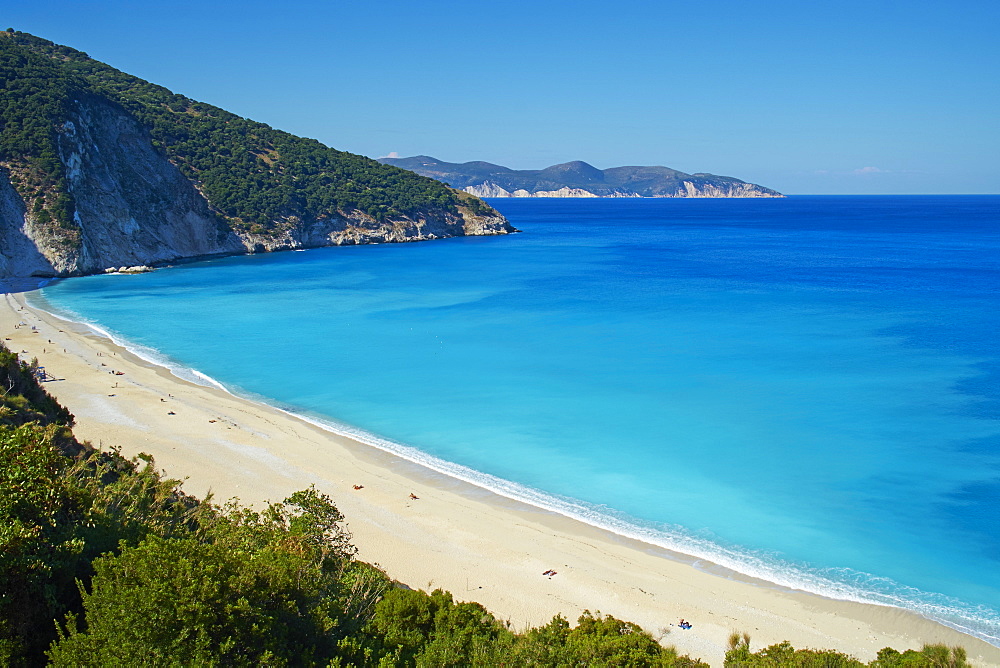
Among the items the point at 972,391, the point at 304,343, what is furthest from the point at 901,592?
the point at 304,343

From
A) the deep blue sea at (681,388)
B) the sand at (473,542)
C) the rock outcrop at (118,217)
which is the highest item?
the rock outcrop at (118,217)

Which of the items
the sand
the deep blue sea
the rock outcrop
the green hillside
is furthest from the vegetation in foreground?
the green hillside

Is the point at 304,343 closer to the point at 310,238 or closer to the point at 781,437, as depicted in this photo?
the point at 781,437

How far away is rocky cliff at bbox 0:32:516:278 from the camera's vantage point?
6219cm

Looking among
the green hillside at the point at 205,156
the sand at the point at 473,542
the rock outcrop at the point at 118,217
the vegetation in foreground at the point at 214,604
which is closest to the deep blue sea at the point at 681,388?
the sand at the point at 473,542

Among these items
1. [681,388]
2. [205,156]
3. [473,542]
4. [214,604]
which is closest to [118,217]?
[205,156]

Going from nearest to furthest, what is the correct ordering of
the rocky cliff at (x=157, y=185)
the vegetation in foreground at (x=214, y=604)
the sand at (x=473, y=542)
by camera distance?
the vegetation in foreground at (x=214, y=604)
the sand at (x=473, y=542)
the rocky cliff at (x=157, y=185)

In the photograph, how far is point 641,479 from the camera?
21891 millimetres

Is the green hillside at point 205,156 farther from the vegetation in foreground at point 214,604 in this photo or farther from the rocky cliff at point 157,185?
the vegetation in foreground at point 214,604

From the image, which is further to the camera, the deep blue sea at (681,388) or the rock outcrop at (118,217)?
the rock outcrop at (118,217)

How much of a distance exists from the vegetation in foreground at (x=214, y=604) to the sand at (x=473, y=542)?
2.95 meters

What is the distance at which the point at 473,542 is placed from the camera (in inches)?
690

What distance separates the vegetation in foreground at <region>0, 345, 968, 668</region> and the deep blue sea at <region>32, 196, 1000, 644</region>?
7.76 meters

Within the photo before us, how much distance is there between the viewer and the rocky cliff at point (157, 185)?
62.2 metres
